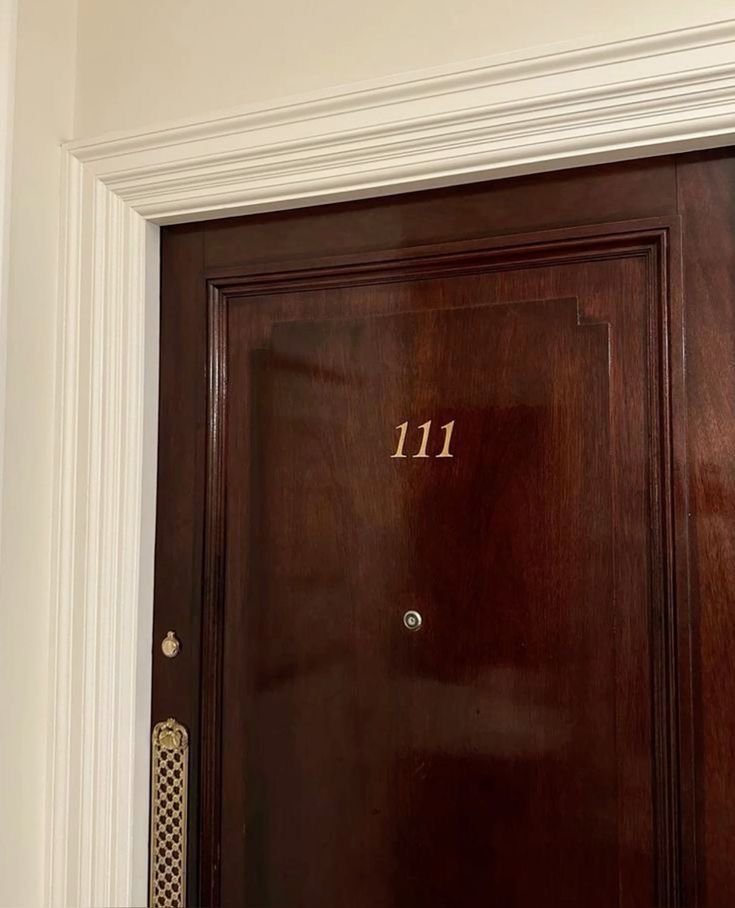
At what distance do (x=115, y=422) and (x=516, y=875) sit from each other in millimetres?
859

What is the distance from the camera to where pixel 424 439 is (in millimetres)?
1022

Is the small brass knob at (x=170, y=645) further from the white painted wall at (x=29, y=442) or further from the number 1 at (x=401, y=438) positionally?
the number 1 at (x=401, y=438)

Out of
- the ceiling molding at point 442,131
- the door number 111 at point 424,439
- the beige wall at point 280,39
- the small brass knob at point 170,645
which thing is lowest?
the small brass knob at point 170,645

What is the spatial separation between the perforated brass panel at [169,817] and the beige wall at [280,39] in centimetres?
96

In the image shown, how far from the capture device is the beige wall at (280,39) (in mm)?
902

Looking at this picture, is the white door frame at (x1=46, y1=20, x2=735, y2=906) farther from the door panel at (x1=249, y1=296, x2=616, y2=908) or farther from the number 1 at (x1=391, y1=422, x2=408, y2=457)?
the number 1 at (x1=391, y1=422, x2=408, y2=457)

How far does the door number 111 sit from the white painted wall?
0.55 meters

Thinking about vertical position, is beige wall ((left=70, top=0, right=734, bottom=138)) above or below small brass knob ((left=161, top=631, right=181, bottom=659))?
above

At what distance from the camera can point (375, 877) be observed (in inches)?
40.5

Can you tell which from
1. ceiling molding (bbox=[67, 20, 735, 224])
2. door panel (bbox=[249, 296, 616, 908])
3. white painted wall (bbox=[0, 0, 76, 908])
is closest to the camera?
ceiling molding (bbox=[67, 20, 735, 224])

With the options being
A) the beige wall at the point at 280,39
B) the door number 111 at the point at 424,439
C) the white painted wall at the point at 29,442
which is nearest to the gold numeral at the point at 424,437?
the door number 111 at the point at 424,439

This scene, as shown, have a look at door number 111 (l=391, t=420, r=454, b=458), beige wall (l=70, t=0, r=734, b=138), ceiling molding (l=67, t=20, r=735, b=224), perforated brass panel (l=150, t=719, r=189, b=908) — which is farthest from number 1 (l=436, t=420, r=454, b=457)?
perforated brass panel (l=150, t=719, r=189, b=908)

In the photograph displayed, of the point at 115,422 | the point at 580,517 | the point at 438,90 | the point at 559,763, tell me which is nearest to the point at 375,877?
the point at 559,763

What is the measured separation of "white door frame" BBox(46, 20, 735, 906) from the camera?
1010 mm
